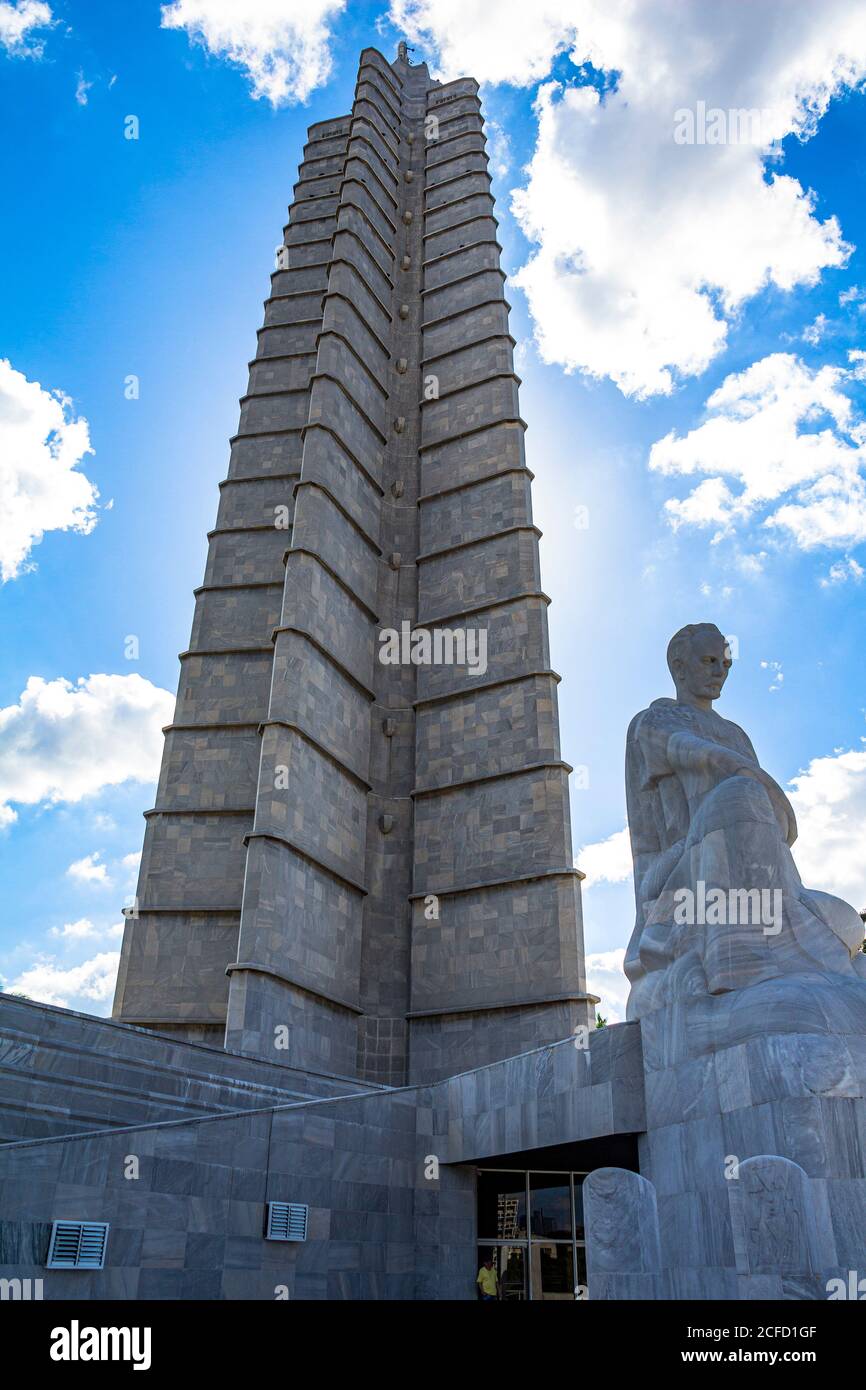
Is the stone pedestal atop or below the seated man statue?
below

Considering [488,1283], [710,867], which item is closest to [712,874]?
[710,867]

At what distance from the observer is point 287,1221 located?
775 cm

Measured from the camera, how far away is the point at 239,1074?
32.6ft

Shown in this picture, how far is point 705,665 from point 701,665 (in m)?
0.03

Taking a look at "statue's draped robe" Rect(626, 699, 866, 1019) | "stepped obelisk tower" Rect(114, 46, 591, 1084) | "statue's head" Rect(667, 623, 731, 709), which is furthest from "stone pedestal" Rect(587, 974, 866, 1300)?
"stepped obelisk tower" Rect(114, 46, 591, 1084)

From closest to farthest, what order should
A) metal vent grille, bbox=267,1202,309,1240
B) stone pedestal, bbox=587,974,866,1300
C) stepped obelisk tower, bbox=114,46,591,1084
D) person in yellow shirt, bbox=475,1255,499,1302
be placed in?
stone pedestal, bbox=587,974,866,1300 → metal vent grille, bbox=267,1202,309,1240 → person in yellow shirt, bbox=475,1255,499,1302 → stepped obelisk tower, bbox=114,46,591,1084

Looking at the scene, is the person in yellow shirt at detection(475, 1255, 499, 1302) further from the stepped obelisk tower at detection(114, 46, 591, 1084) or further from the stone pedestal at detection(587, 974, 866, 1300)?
the stepped obelisk tower at detection(114, 46, 591, 1084)

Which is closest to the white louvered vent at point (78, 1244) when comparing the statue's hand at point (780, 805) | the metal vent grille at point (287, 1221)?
the metal vent grille at point (287, 1221)

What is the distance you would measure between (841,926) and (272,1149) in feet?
15.2

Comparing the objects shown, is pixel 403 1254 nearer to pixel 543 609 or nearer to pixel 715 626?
pixel 715 626

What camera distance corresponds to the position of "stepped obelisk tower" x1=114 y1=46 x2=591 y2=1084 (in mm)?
15766

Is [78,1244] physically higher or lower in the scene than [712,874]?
lower

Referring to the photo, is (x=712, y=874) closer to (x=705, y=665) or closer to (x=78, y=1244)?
(x=705, y=665)
